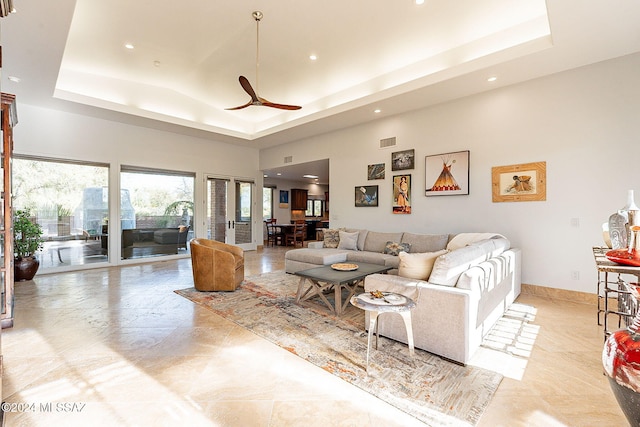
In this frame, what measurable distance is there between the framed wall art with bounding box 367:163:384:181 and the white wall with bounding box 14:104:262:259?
4.17 metres

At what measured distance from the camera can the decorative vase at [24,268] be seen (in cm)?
505

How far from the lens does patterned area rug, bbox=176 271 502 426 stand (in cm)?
192

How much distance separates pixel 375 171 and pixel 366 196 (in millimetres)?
596

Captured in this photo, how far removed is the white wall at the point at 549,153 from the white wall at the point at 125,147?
16.7 ft

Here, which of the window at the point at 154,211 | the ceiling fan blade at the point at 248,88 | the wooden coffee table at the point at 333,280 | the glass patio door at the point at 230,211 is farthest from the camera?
the glass patio door at the point at 230,211

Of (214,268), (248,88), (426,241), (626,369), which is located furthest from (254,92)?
(626,369)

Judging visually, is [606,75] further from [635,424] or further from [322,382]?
[322,382]

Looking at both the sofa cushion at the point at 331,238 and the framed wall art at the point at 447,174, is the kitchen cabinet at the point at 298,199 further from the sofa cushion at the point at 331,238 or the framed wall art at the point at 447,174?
the framed wall art at the point at 447,174

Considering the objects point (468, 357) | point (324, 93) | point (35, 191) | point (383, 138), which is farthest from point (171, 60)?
point (468, 357)

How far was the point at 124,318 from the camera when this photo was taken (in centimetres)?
342

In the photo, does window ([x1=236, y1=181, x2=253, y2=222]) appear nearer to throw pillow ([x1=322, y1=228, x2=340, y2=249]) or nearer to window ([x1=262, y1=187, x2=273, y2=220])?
window ([x1=262, y1=187, x2=273, y2=220])

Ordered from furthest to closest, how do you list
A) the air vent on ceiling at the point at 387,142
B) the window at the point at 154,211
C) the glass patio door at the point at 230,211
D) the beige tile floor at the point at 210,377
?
the glass patio door at the point at 230,211
the window at the point at 154,211
the air vent on ceiling at the point at 387,142
the beige tile floor at the point at 210,377

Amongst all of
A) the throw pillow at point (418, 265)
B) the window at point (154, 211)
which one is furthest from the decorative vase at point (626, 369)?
the window at point (154, 211)

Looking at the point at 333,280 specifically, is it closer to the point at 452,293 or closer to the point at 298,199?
the point at 452,293
